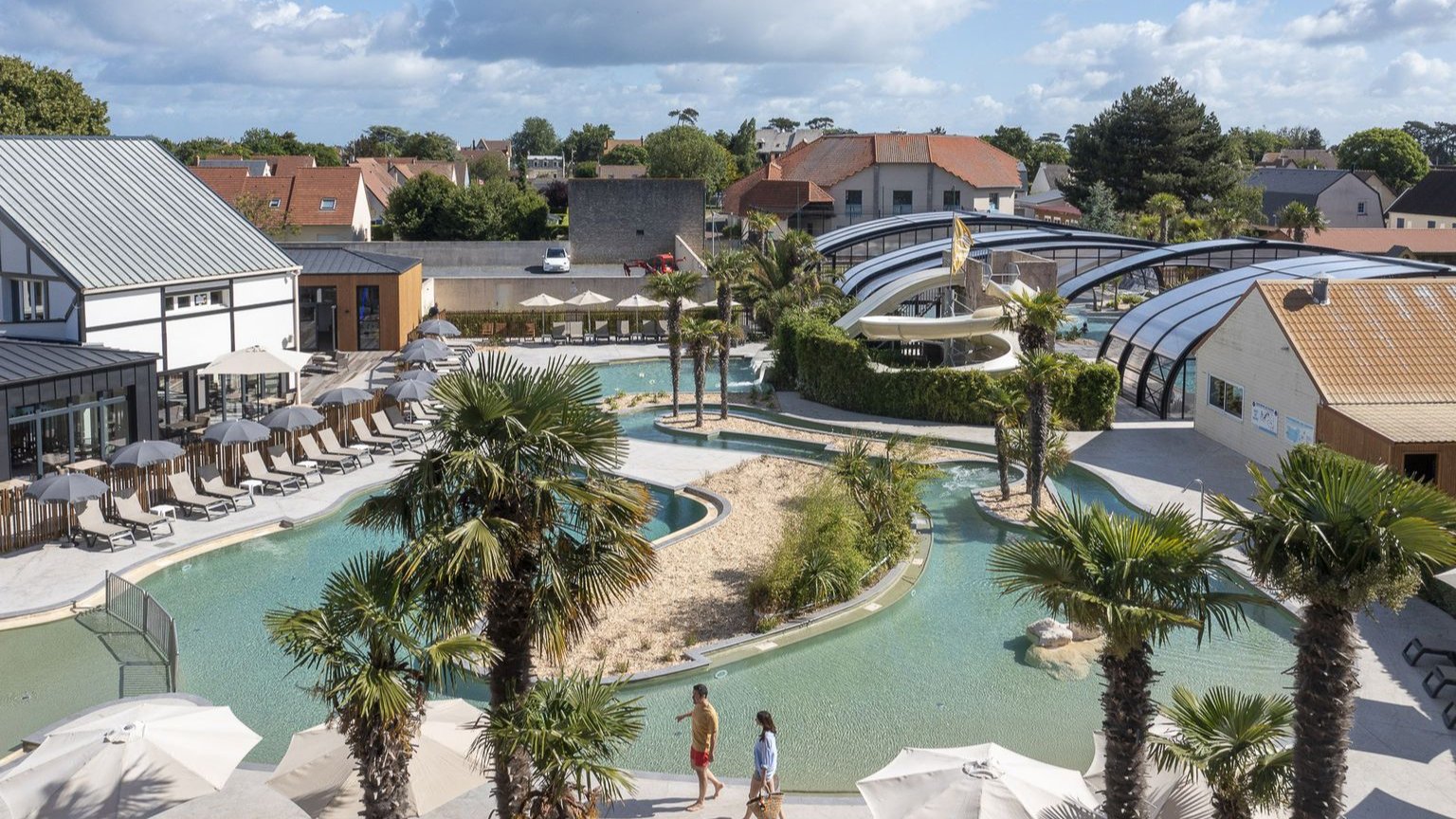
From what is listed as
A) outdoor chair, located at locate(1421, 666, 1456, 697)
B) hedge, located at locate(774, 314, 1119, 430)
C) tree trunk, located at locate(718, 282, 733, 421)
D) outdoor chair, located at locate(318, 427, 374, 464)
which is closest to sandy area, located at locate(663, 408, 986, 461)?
tree trunk, located at locate(718, 282, 733, 421)

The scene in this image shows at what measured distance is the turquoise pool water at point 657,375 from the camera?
36719 millimetres

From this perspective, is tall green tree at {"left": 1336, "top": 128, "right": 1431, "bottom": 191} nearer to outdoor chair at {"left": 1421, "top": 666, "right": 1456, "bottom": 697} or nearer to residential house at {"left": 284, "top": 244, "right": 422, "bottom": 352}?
residential house at {"left": 284, "top": 244, "right": 422, "bottom": 352}

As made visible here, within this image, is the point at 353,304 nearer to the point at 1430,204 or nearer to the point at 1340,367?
the point at 1340,367

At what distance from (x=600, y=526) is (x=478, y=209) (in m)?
57.5

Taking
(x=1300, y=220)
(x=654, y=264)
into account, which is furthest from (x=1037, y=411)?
(x=1300, y=220)

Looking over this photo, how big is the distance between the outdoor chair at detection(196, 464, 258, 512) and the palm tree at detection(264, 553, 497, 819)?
554 inches

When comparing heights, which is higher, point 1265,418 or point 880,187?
point 880,187

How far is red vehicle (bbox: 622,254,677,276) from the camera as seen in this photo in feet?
176

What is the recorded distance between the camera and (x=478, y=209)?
217 ft

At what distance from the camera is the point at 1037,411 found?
2323 cm

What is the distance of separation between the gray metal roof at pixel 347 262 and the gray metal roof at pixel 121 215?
7825 millimetres

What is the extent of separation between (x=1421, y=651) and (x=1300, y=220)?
51.7 m

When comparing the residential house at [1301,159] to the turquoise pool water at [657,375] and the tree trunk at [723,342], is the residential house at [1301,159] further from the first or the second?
the tree trunk at [723,342]

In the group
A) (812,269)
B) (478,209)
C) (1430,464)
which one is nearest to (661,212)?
(478,209)
